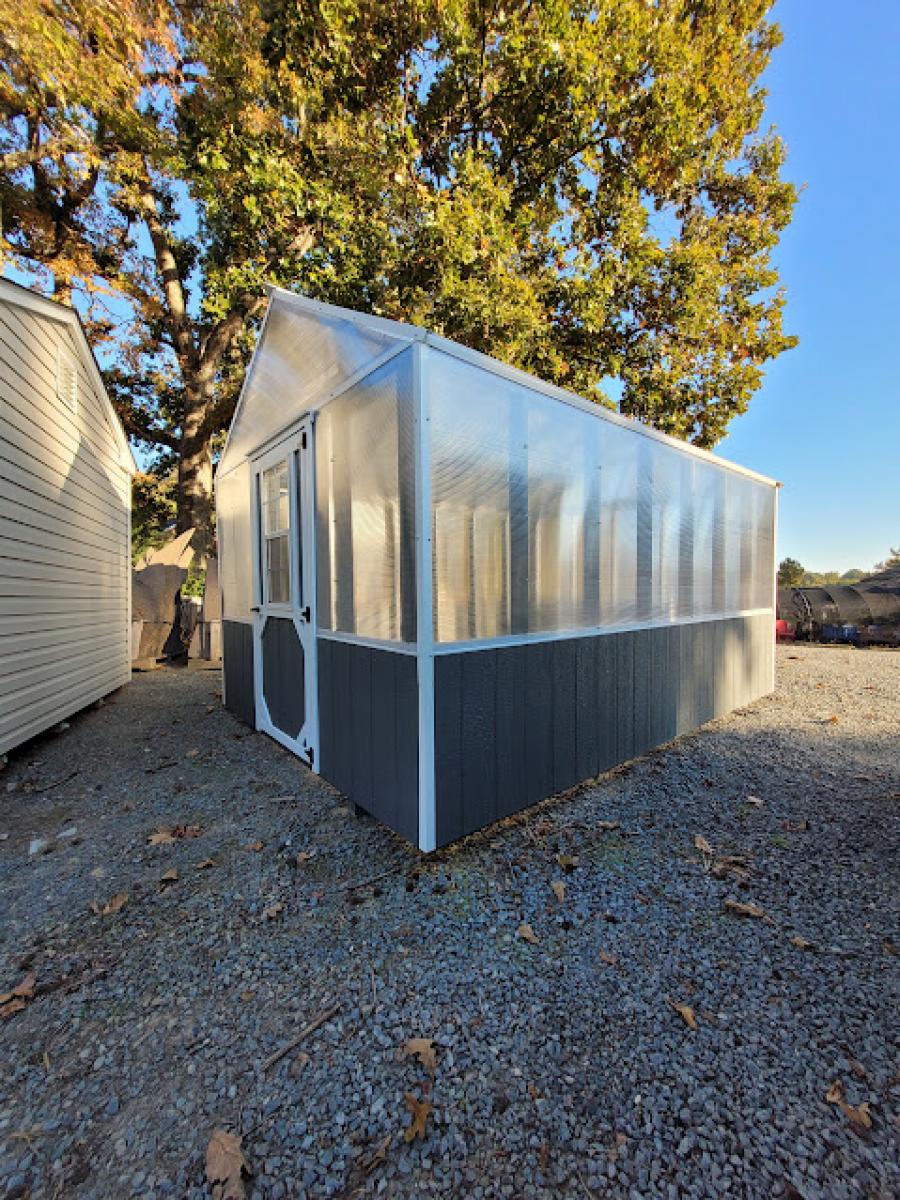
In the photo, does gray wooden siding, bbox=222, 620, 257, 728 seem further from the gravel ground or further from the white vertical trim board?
the white vertical trim board

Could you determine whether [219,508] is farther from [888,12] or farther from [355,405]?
[888,12]

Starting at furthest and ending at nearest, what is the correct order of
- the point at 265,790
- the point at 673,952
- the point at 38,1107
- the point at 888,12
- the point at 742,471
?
the point at 888,12
the point at 742,471
the point at 265,790
the point at 673,952
the point at 38,1107

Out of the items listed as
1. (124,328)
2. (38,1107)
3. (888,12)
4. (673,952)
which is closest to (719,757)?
(673,952)

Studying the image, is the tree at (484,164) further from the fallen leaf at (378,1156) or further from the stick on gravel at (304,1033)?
the fallen leaf at (378,1156)

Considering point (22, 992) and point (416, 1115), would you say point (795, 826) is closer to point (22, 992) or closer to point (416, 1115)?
point (416, 1115)

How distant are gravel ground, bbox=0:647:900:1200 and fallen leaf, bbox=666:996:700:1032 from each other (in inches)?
0.5

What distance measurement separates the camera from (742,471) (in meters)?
5.73

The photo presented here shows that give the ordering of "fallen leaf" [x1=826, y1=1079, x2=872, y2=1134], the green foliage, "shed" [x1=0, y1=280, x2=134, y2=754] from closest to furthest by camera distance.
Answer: "fallen leaf" [x1=826, y1=1079, x2=872, y2=1134]
"shed" [x1=0, y1=280, x2=134, y2=754]
the green foliage

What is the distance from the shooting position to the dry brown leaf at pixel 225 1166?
4.14 feet

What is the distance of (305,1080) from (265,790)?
2472mm

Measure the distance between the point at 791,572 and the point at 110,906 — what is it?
3370cm

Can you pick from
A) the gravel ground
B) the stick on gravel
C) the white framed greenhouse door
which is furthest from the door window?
the stick on gravel

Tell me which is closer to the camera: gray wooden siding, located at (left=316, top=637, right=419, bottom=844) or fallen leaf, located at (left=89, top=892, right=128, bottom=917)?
fallen leaf, located at (left=89, top=892, right=128, bottom=917)

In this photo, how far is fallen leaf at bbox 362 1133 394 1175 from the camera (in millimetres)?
1331
